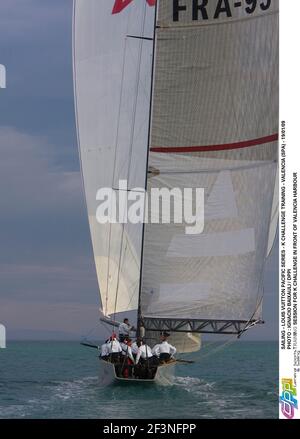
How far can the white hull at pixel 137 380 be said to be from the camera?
24.5m

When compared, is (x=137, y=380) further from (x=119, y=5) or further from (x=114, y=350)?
(x=119, y=5)

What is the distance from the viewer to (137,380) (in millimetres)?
24312

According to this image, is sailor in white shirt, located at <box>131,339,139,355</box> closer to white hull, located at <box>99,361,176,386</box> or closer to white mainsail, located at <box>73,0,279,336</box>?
white hull, located at <box>99,361,176,386</box>

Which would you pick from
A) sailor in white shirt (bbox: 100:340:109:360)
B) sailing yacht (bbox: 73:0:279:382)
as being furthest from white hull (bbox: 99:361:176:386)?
sailing yacht (bbox: 73:0:279:382)

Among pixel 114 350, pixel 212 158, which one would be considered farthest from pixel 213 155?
pixel 114 350

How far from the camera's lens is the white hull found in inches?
965

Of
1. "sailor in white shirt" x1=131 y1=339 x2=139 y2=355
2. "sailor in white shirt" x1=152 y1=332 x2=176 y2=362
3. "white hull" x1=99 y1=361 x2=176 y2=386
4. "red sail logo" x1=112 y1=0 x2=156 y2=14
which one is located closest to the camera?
"white hull" x1=99 y1=361 x2=176 y2=386

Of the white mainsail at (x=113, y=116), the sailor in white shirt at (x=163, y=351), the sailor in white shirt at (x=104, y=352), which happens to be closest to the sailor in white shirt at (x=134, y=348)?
the sailor in white shirt at (x=163, y=351)
